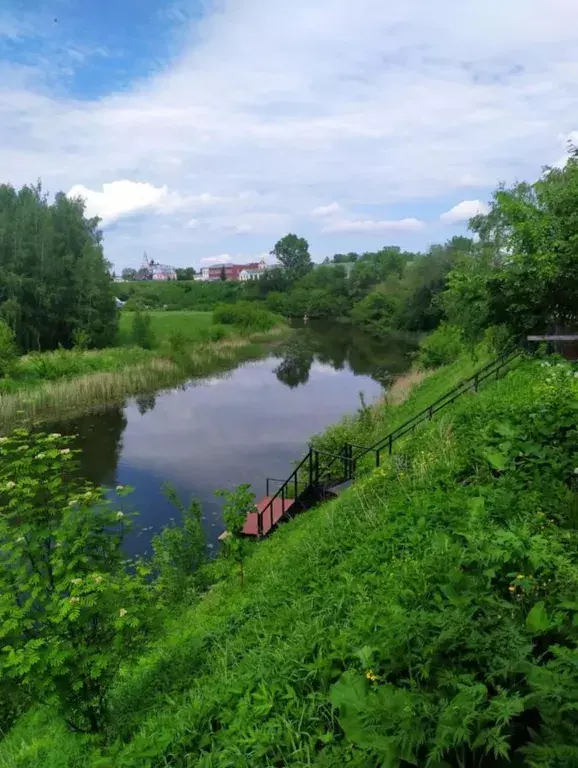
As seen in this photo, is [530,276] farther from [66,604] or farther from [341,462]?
[66,604]

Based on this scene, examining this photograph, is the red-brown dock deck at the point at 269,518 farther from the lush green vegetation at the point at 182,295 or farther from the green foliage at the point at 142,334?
the lush green vegetation at the point at 182,295

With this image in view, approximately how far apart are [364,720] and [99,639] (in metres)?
2.74

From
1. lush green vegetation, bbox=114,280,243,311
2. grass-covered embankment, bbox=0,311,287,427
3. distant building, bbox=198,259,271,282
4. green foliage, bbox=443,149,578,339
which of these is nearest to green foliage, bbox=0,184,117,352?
grass-covered embankment, bbox=0,311,287,427

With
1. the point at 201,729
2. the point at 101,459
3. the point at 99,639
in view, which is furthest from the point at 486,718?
the point at 101,459

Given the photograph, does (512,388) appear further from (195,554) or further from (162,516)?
(162,516)

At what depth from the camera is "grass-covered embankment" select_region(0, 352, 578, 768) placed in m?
2.60

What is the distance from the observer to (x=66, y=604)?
13.5 feet

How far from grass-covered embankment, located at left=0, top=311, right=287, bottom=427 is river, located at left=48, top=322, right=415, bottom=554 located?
4.17 ft

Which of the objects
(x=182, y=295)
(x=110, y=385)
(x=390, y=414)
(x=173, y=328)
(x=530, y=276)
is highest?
(x=182, y=295)

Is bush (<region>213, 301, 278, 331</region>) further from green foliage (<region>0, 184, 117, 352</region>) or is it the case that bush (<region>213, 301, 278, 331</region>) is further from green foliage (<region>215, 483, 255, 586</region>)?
green foliage (<region>215, 483, 255, 586</region>)

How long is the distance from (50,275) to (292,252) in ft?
277

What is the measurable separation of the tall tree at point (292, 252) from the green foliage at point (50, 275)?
77.8 meters

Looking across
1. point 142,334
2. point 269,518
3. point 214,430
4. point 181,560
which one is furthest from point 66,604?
point 142,334

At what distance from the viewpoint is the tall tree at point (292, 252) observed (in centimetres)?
11631
